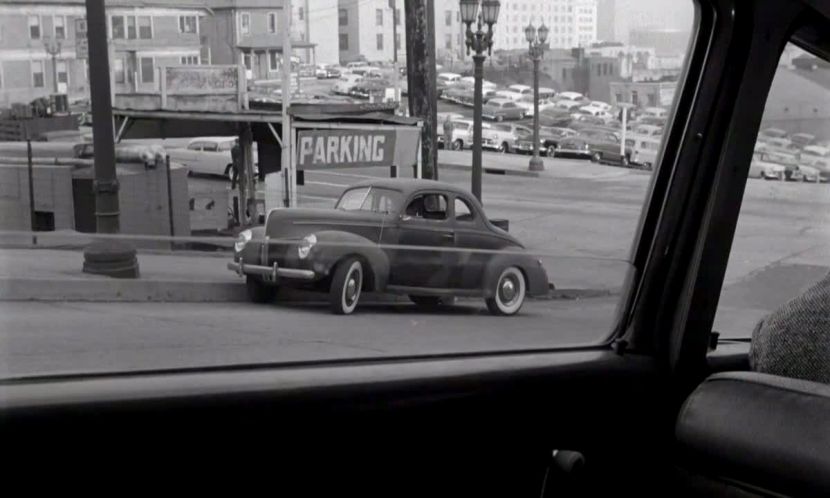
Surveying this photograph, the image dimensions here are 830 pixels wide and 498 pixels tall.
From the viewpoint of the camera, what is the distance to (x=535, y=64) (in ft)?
9.46

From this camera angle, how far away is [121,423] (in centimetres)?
214

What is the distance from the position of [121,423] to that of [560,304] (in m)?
1.19

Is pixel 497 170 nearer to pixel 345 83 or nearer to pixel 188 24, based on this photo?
pixel 345 83

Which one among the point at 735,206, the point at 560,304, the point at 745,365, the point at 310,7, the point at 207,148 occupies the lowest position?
the point at 745,365

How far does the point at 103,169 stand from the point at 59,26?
0.27 m

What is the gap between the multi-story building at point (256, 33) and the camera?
224 centimetres

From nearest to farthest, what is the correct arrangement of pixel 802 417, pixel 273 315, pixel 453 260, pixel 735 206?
pixel 802 417
pixel 273 315
pixel 453 260
pixel 735 206

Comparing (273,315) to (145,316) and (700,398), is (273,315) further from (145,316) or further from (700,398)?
(700,398)

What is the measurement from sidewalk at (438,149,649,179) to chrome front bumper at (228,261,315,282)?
426 mm

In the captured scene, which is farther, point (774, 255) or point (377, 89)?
point (774, 255)

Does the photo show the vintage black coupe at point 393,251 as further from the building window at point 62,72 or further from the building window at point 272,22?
the building window at point 62,72

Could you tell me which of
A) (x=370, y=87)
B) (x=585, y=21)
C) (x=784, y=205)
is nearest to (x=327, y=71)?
(x=370, y=87)

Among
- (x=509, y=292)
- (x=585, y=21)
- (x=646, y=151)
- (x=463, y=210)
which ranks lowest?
(x=509, y=292)

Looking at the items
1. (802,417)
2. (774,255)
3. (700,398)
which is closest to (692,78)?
(774,255)
